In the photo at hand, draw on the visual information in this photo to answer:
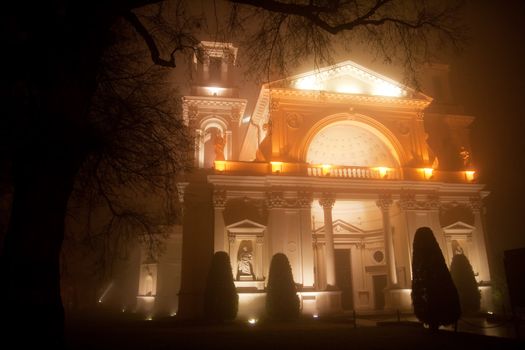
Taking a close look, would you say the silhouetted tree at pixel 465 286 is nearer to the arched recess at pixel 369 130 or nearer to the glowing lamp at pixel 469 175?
the arched recess at pixel 369 130

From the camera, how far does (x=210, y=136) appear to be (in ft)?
99.1

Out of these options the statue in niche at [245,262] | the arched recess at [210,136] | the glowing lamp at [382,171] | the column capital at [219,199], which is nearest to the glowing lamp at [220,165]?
the column capital at [219,199]

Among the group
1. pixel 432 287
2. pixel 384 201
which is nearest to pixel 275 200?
pixel 384 201

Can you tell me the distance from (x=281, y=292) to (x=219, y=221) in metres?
5.93

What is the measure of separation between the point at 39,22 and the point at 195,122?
21611 millimetres

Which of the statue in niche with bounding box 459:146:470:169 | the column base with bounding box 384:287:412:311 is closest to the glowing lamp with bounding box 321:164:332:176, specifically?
the column base with bounding box 384:287:412:311

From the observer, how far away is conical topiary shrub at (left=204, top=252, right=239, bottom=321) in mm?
21109

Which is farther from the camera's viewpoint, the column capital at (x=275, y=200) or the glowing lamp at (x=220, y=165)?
the glowing lamp at (x=220, y=165)

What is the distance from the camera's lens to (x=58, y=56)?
7129mm

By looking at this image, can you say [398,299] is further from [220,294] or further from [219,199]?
[219,199]

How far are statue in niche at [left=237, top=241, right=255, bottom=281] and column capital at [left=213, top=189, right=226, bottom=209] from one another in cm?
259

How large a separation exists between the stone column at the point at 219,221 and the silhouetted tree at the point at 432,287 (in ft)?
39.5

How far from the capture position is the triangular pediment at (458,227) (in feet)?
92.7

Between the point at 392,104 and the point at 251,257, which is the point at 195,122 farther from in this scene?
the point at 392,104
